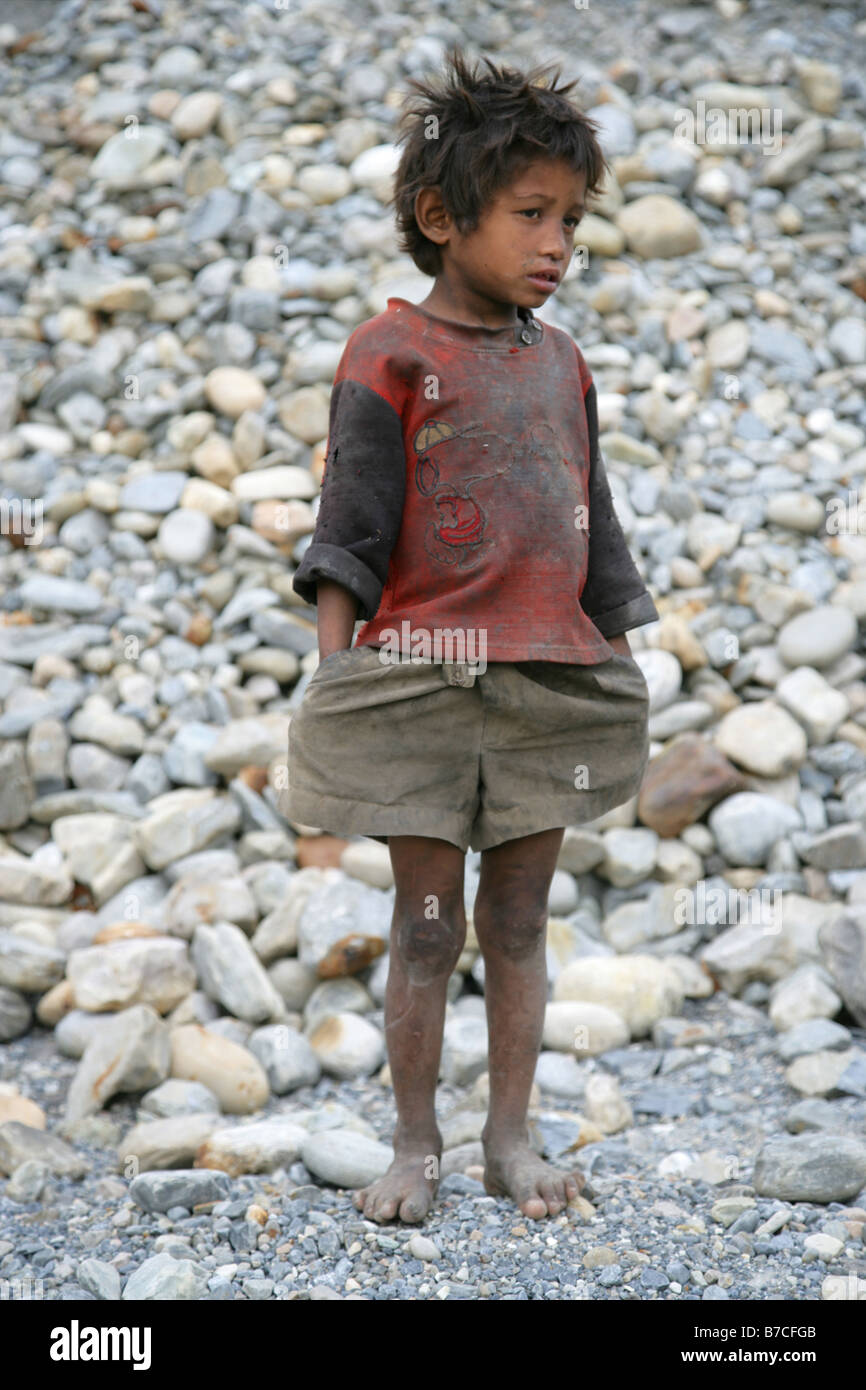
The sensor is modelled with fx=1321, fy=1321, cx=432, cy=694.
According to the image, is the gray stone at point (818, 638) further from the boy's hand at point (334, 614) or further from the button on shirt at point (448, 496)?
the boy's hand at point (334, 614)

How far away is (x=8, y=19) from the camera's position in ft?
23.5

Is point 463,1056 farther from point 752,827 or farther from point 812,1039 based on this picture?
point 752,827

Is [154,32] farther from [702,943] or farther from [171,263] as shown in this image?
[702,943]

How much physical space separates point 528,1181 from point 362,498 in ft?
3.87

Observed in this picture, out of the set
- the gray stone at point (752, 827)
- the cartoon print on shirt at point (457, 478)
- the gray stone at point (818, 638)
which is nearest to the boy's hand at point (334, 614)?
the cartoon print on shirt at point (457, 478)

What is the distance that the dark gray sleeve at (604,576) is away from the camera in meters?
2.29

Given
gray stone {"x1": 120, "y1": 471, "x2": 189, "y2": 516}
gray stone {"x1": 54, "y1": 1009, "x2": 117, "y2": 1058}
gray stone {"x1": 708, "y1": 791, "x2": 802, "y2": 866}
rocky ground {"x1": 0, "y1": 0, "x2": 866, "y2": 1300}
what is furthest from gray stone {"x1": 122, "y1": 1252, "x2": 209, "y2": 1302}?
gray stone {"x1": 120, "y1": 471, "x2": 189, "y2": 516}

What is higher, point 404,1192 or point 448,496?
point 448,496

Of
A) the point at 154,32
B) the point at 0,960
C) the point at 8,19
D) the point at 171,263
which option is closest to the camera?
the point at 0,960

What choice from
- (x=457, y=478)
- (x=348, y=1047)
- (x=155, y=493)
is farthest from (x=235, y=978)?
(x=155, y=493)

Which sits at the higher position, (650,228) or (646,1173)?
(650,228)

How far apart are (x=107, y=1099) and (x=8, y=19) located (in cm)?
633

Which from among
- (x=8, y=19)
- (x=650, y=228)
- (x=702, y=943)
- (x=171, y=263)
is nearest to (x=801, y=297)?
(x=650, y=228)

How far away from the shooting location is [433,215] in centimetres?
212
